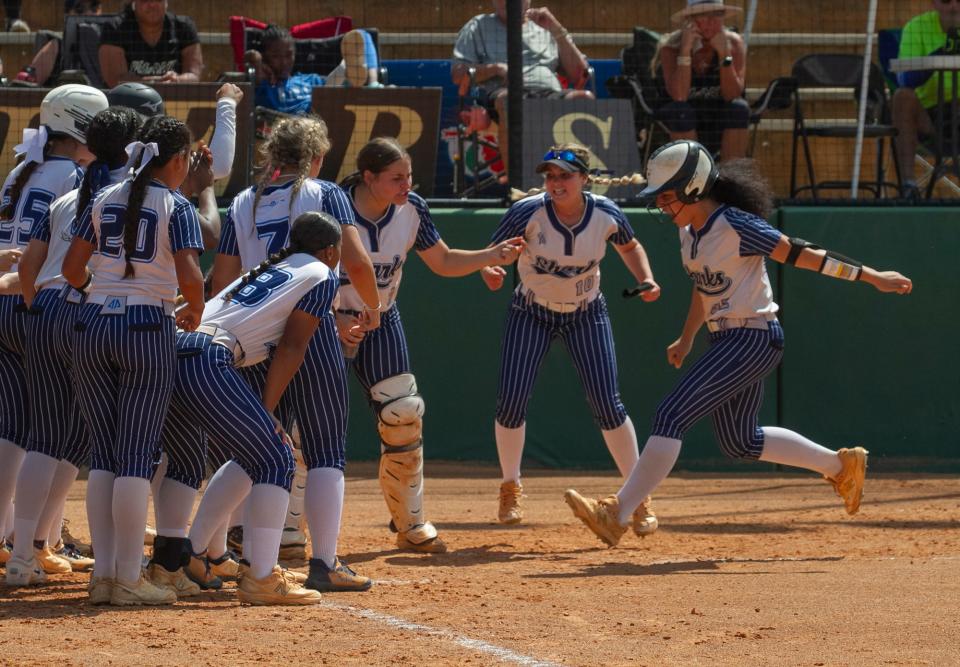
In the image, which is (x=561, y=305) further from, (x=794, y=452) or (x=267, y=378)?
(x=267, y=378)

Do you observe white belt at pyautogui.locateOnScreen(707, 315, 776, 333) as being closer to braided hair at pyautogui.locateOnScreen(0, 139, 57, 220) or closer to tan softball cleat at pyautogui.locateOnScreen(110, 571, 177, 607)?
tan softball cleat at pyautogui.locateOnScreen(110, 571, 177, 607)

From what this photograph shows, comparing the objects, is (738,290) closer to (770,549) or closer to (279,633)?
(770,549)

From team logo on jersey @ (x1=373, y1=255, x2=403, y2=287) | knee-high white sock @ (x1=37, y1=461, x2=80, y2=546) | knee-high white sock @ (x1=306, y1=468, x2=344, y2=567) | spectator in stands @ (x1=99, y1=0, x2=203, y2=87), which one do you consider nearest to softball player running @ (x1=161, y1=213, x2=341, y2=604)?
knee-high white sock @ (x1=306, y1=468, x2=344, y2=567)

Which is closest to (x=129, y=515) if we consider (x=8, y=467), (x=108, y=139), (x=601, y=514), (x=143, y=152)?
(x=8, y=467)

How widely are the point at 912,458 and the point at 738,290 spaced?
14.4 ft

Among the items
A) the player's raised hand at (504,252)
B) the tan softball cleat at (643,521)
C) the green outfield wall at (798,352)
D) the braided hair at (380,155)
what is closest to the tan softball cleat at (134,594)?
the braided hair at (380,155)

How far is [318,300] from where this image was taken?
529 centimetres

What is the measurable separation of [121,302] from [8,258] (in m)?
0.90

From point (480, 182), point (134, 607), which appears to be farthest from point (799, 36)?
point (134, 607)

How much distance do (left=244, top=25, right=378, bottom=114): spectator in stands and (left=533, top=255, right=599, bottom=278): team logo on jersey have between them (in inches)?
152

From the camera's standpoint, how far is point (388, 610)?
17.6 ft

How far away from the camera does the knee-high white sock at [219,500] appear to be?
543 centimetres

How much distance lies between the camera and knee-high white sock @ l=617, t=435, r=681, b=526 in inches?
259

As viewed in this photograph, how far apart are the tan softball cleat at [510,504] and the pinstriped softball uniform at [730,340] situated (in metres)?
1.48
